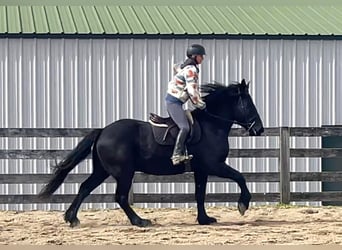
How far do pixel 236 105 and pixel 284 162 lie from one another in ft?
7.91

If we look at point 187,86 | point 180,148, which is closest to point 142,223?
point 180,148

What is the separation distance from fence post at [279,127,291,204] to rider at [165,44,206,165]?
2.81m

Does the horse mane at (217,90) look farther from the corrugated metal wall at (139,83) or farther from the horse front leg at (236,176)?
the corrugated metal wall at (139,83)

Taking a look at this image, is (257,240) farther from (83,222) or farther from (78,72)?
(78,72)

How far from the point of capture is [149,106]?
52.7ft

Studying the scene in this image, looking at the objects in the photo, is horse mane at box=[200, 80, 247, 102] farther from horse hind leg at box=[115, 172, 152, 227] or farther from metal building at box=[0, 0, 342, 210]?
metal building at box=[0, 0, 342, 210]

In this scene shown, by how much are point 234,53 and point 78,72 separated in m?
2.84

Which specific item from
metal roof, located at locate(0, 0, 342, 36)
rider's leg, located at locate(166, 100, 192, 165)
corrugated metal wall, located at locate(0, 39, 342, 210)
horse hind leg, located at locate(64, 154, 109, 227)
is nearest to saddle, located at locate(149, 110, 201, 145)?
rider's leg, located at locate(166, 100, 192, 165)

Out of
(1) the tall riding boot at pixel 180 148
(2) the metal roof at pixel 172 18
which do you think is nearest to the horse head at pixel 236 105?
(1) the tall riding boot at pixel 180 148

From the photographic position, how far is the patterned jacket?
1120 centimetres

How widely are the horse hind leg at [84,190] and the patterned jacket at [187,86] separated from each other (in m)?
1.34

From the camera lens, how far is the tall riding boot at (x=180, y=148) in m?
11.2

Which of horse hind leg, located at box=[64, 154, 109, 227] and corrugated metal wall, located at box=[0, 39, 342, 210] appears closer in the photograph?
horse hind leg, located at box=[64, 154, 109, 227]

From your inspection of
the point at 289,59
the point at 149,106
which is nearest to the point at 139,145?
the point at 149,106
